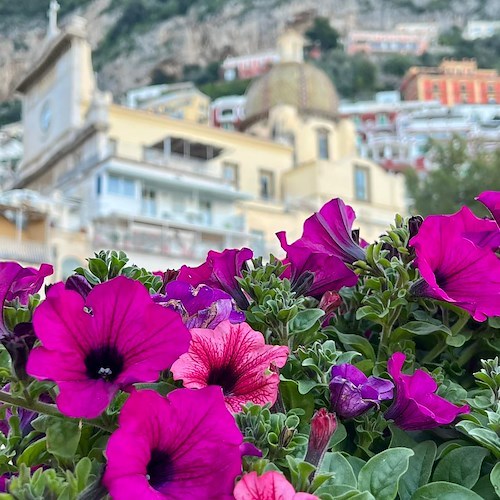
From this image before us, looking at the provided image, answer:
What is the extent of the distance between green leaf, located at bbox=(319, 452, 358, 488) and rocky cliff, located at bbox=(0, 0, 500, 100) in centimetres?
9005

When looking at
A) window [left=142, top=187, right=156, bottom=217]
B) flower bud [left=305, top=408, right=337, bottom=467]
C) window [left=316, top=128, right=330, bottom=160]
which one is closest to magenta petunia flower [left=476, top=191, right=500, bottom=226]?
flower bud [left=305, top=408, right=337, bottom=467]

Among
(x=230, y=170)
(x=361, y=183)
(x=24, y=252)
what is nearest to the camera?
(x=24, y=252)

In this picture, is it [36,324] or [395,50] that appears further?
[395,50]

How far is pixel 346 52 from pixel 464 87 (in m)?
16.7

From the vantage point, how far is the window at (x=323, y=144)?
1400 inches

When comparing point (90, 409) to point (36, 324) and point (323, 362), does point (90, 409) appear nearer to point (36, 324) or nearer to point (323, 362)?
point (36, 324)

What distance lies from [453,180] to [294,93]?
18.3 metres

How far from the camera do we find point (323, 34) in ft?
302

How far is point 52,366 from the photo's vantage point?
942 mm

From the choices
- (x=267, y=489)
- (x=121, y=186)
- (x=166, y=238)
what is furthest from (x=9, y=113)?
(x=267, y=489)

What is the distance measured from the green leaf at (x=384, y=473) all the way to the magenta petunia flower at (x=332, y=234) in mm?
475

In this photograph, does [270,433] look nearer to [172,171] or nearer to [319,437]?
[319,437]

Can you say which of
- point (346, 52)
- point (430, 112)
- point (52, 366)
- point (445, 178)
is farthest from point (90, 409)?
point (346, 52)

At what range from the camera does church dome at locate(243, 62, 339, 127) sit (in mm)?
37812
